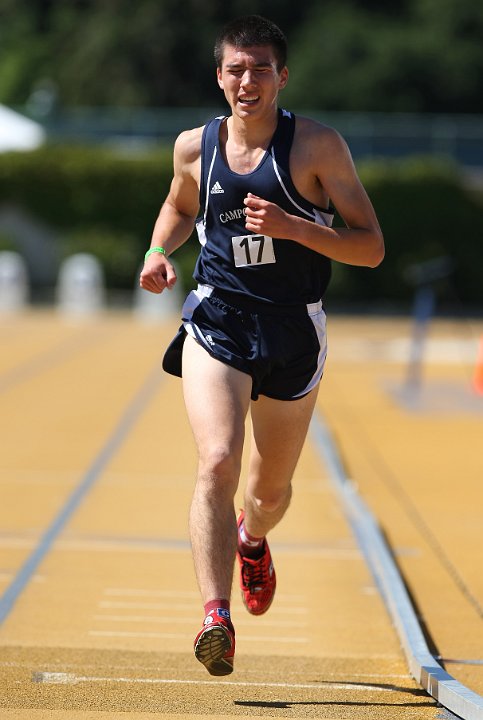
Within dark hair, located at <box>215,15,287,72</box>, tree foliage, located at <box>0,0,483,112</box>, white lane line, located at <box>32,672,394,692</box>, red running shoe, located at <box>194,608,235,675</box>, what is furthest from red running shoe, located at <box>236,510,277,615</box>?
tree foliage, located at <box>0,0,483,112</box>

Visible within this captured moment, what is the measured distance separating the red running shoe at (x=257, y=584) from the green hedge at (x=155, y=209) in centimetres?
3146

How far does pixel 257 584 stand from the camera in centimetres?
582

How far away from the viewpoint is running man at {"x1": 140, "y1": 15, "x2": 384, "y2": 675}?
4.95 metres

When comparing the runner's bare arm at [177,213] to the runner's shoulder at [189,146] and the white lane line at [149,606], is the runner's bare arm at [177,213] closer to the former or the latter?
the runner's shoulder at [189,146]

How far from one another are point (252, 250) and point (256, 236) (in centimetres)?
6

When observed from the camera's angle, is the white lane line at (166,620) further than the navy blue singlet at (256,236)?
Yes

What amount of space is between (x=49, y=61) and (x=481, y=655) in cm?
5780

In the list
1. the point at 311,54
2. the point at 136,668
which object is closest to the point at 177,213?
the point at 136,668

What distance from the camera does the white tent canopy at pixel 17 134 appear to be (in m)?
39.0

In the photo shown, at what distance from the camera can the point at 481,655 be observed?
5762 millimetres

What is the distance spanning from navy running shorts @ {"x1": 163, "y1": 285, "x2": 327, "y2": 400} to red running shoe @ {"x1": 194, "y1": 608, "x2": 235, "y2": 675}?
1.01 meters

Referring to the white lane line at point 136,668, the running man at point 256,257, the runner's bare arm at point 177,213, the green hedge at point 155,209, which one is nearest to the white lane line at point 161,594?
the white lane line at point 136,668

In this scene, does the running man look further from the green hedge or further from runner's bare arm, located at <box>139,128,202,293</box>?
the green hedge

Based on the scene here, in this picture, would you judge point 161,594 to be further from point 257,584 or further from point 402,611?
point 402,611
